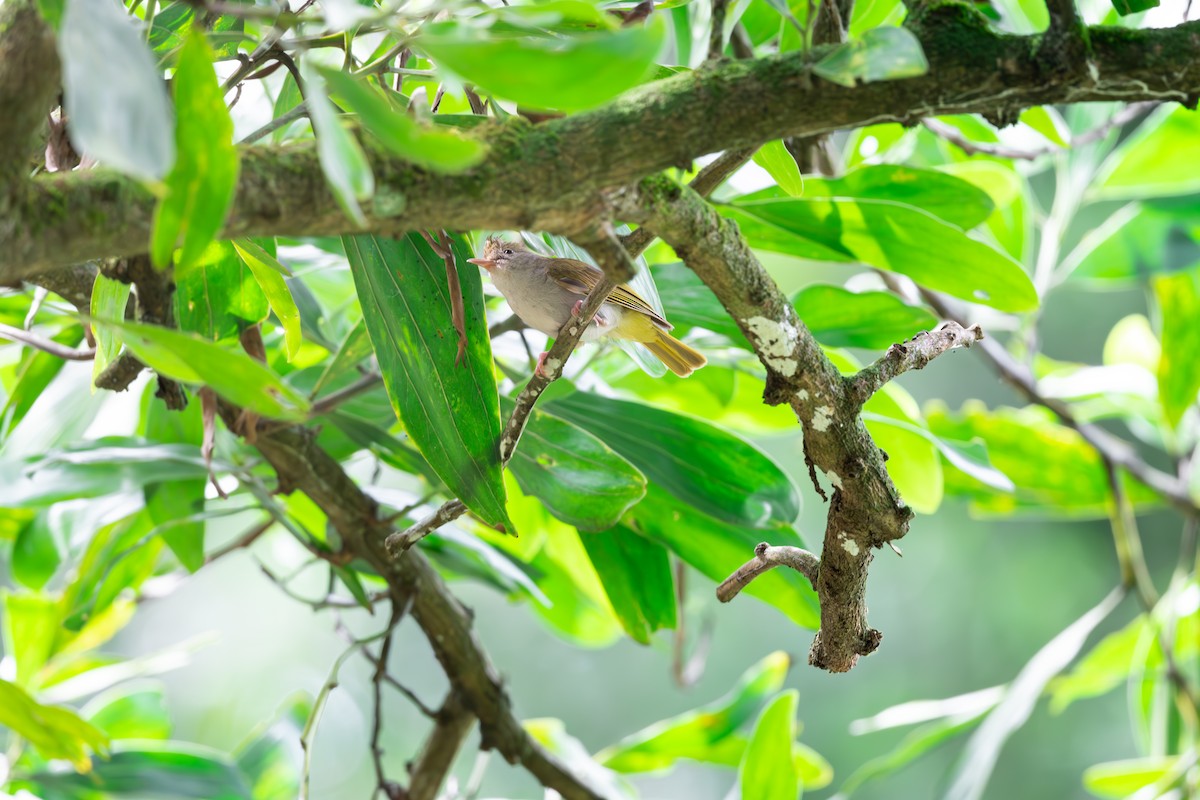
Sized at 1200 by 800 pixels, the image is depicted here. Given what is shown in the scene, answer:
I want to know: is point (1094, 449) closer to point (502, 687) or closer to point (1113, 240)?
point (1113, 240)

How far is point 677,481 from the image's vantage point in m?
0.99

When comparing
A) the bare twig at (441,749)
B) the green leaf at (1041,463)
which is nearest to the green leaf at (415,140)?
the bare twig at (441,749)

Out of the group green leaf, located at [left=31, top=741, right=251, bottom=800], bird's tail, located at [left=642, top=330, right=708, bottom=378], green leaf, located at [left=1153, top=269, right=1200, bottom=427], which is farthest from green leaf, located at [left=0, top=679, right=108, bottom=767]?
green leaf, located at [left=1153, top=269, right=1200, bottom=427]

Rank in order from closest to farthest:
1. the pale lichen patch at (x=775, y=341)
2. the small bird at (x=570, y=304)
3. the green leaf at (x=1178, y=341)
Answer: the pale lichen patch at (x=775, y=341)
the small bird at (x=570, y=304)
the green leaf at (x=1178, y=341)

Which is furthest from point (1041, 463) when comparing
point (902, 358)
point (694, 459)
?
point (902, 358)

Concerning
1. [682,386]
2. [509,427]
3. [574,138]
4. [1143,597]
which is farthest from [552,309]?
[1143,597]

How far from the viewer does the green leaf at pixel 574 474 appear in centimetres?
84

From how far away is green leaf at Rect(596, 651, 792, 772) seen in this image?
4.78 feet

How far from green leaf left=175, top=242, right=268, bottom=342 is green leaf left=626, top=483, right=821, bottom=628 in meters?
0.43

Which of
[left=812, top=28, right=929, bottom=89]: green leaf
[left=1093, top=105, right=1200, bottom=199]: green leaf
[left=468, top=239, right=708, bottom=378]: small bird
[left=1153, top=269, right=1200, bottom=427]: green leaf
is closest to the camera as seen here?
[left=812, top=28, right=929, bottom=89]: green leaf

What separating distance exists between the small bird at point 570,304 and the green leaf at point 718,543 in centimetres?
15

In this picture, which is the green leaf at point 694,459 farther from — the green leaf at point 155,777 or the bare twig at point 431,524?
the green leaf at point 155,777

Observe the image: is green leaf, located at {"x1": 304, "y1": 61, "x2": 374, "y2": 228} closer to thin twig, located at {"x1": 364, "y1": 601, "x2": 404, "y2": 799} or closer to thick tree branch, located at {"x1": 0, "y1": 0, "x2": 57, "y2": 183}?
thick tree branch, located at {"x1": 0, "y1": 0, "x2": 57, "y2": 183}

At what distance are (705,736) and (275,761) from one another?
0.64 meters
